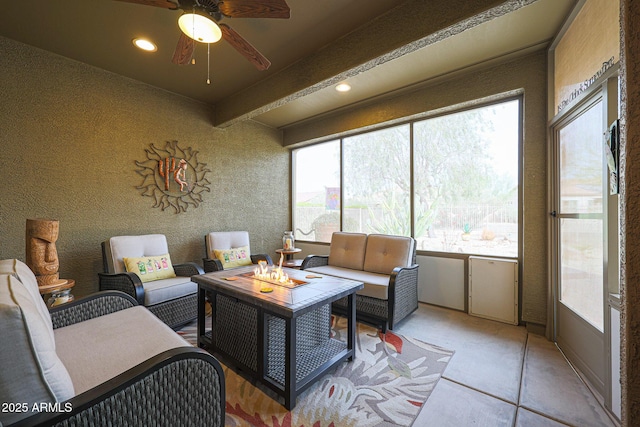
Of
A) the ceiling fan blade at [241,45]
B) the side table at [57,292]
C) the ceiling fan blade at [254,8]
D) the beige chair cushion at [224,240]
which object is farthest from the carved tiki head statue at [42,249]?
the ceiling fan blade at [254,8]

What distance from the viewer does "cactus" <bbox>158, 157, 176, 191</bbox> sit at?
11.4 feet

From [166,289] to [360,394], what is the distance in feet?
6.65

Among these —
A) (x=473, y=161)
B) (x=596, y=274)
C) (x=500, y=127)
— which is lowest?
(x=596, y=274)

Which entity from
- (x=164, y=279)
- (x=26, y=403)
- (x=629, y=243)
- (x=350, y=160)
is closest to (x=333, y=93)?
(x=350, y=160)

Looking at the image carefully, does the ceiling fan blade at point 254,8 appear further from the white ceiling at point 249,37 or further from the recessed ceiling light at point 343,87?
the recessed ceiling light at point 343,87

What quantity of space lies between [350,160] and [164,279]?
10.2 ft

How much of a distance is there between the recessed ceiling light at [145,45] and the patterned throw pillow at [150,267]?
83.7 inches

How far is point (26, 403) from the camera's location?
816 mm

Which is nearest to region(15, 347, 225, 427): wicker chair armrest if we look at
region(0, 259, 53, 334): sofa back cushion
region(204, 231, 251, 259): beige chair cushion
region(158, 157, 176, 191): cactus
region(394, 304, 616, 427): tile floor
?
region(0, 259, 53, 334): sofa back cushion

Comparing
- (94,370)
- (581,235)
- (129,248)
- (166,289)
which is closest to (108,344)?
(94,370)

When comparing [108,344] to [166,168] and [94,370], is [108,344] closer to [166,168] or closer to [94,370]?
[94,370]

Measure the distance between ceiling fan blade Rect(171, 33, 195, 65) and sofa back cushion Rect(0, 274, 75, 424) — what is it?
1802mm

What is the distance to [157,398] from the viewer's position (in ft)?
3.50

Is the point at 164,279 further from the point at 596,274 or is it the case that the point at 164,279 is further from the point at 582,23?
the point at 582,23
